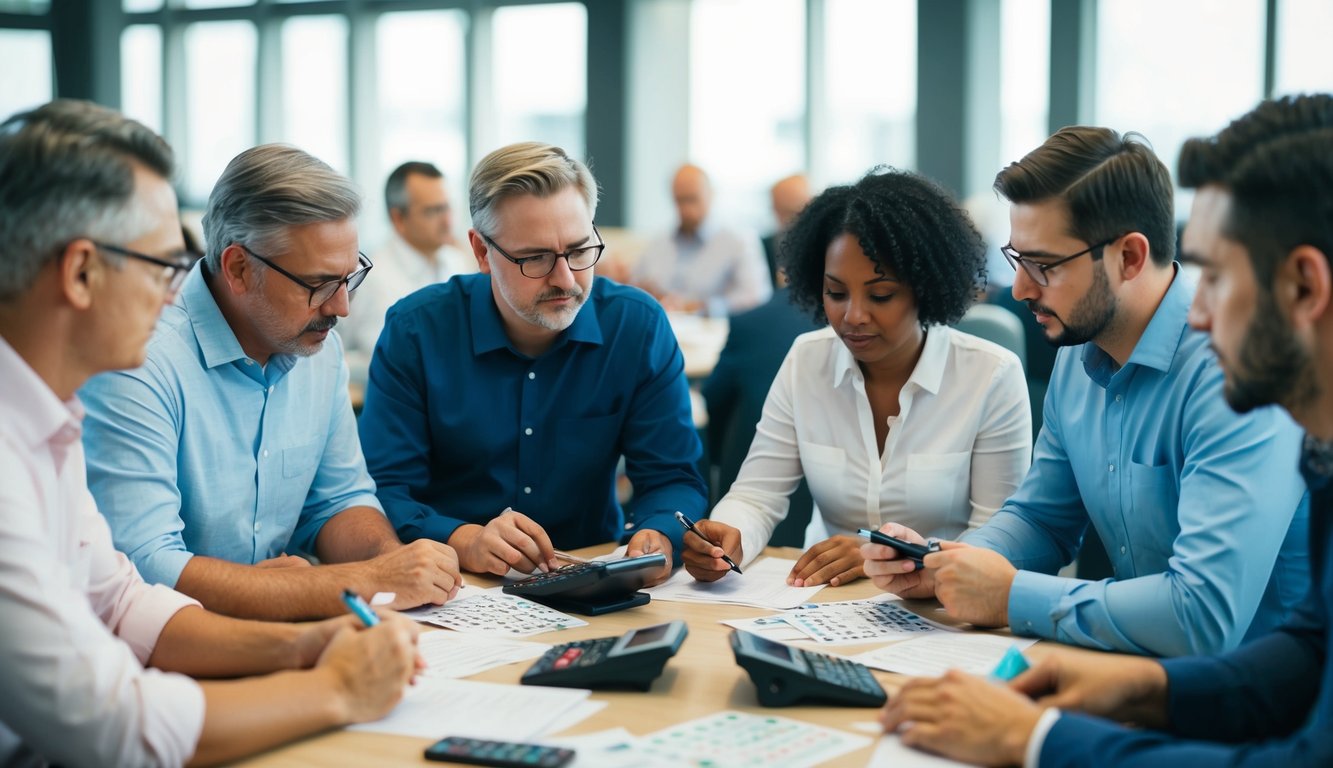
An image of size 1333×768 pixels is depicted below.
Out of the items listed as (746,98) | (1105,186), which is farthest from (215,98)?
(1105,186)

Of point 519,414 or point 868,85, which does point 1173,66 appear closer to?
point 868,85

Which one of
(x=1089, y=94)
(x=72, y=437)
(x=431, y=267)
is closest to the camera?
(x=72, y=437)

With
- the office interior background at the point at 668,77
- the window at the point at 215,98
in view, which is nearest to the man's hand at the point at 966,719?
the office interior background at the point at 668,77

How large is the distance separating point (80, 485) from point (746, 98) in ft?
29.4

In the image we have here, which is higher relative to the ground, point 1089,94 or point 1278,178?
point 1089,94

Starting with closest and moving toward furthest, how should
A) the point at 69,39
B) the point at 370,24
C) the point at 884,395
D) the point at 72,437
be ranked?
the point at 72,437 < the point at 884,395 < the point at 370,24 < the point at 69,39

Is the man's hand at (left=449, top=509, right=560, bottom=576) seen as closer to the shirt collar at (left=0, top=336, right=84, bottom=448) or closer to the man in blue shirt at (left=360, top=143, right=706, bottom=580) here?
the man in blue shirt at (left=360, top=143, right=706, bottom=580)

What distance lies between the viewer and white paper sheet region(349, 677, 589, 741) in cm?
143

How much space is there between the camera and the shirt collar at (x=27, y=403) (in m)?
1.33

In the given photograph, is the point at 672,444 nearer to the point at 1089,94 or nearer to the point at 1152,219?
the point at 1152,219

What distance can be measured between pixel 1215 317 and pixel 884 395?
48.2 inches

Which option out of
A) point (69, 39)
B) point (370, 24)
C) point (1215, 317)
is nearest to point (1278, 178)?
point (1215, 317)

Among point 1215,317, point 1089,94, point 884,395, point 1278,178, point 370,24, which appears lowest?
point 884,395

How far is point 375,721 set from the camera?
4.82 ft
